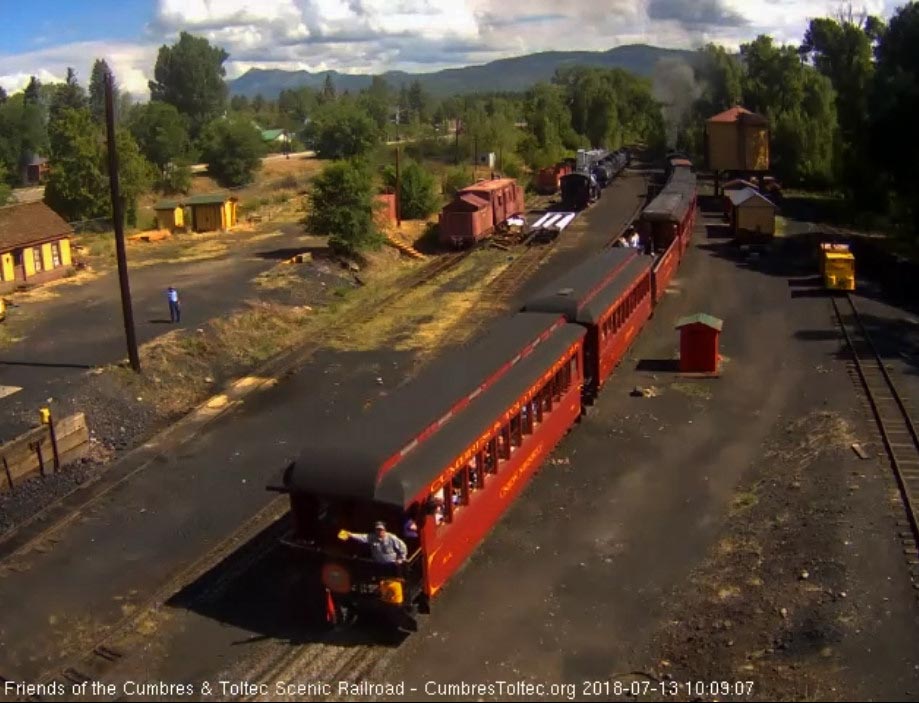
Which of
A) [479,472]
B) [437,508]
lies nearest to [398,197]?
[479,472]

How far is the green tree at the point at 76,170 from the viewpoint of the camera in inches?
1951

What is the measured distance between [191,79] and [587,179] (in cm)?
7618

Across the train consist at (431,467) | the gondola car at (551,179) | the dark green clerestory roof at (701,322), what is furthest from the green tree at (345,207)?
the gondola car at (551,179)

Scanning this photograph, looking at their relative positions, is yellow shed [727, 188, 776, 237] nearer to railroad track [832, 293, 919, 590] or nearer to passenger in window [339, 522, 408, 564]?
railroad track [832, 293, 919, 590]

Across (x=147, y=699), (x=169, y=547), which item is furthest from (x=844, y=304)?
(x=147, y=699)

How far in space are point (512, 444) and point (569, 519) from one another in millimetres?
1769

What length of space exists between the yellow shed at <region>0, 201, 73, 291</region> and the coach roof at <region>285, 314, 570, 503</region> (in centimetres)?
2552

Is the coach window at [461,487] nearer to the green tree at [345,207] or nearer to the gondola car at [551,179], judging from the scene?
the green tree at [345,207]

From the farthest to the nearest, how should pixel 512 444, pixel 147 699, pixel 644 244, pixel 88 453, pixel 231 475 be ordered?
pixel 644 244 → pixel 88 453 → pixel 231 475 → pixel 512 444 → pixel 147 699

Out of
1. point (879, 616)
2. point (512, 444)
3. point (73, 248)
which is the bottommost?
point (879, 616)

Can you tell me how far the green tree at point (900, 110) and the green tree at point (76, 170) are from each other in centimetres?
3958

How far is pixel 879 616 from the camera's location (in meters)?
12.5

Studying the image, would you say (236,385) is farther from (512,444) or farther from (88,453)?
(512,444)

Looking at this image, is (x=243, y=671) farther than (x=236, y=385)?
No
